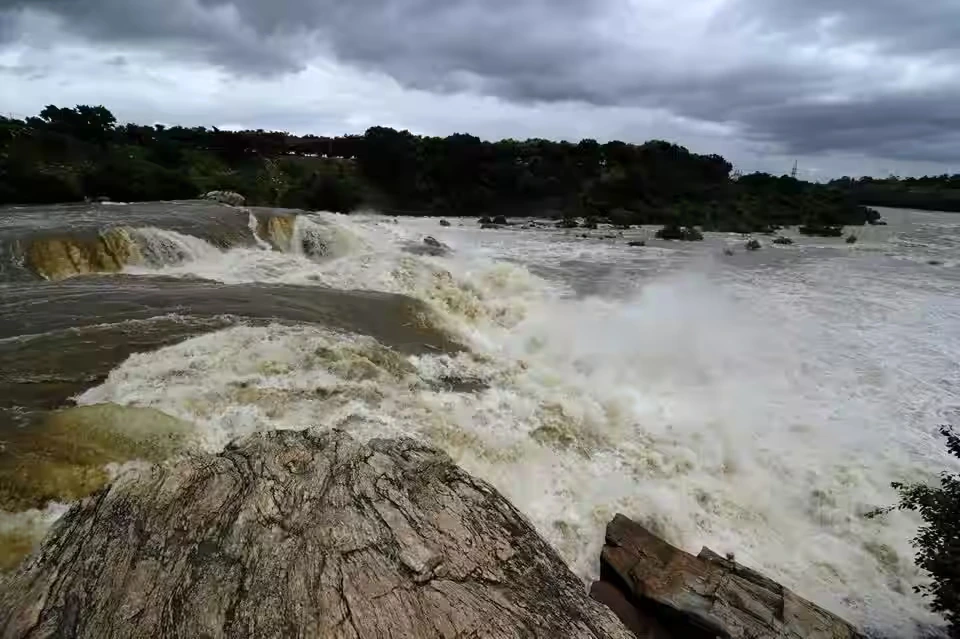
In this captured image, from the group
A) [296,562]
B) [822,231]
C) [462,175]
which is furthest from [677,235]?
[296,562]

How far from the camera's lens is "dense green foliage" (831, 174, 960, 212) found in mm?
69875

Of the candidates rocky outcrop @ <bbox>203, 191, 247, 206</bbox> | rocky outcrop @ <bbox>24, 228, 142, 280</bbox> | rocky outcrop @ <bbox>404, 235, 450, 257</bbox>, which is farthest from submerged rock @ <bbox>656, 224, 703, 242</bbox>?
rocky outcrop @ <bbox>24, 228, 142, 280</bbox>

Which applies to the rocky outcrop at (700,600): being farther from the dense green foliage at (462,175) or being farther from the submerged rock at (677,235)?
the dense green foliage at (462,175)

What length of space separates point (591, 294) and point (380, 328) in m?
7.51

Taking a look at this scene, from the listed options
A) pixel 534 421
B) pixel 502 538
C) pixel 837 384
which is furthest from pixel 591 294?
pixel 502 538

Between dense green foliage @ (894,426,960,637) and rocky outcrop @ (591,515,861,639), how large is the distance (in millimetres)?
712

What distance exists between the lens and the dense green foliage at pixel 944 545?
4277 mm

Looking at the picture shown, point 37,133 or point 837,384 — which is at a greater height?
point 37,133

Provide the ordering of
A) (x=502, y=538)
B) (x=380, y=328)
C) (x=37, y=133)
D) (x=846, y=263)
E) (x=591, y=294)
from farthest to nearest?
(x=37, y=133) < (x=846, y=263) < (x=591, y=294) < (x=380, y=328) < (x=502, y=538)

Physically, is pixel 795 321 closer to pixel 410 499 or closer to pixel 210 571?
pixel 410 499

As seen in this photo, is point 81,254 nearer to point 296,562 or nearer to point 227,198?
point 296,562

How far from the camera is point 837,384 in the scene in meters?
9.48

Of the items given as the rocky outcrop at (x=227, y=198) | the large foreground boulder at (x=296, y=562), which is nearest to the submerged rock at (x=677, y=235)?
the rocky outcrop at (x=227, y=198)

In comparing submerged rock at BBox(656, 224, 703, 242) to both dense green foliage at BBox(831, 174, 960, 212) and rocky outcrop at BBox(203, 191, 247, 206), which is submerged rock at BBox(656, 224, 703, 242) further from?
dense green foliage at BBox(831, 174, 960, 212)
